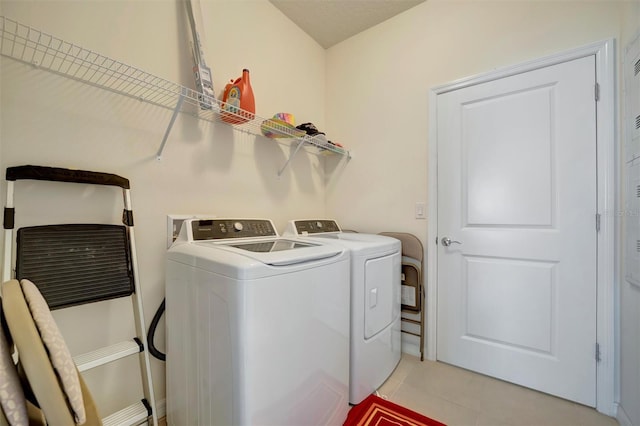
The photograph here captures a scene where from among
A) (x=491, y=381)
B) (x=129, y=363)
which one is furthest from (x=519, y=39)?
(x=129, y=363)

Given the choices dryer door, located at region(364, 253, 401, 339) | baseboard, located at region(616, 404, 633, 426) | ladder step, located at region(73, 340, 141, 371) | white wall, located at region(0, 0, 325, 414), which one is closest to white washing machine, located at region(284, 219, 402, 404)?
dryer door, located at region(364, 253, 401, 339)

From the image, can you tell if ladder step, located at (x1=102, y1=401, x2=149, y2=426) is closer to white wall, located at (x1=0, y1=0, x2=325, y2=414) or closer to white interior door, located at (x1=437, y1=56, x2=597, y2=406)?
white wall, located at (x1=0, y1=0, x2=325, y2=414)

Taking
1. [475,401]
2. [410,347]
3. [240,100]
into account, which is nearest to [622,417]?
[475,401]

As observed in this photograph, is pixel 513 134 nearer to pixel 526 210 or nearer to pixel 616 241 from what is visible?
pixel 526 210

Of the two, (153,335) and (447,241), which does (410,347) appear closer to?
(447,241)

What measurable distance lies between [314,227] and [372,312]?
82cm

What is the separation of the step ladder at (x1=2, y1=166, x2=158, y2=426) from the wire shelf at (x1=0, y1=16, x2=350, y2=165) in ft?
1.38

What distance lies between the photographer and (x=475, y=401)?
1.64m

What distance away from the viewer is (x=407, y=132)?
2.24m

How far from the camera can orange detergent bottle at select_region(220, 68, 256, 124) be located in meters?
1.66

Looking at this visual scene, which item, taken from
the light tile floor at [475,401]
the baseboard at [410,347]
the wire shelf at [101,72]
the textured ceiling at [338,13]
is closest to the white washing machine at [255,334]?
the light tile floor at [475,401]

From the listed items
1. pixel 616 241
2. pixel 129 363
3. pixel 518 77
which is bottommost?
pixel 129 363

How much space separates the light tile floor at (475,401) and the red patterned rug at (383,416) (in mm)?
65

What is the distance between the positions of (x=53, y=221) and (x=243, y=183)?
102cm
